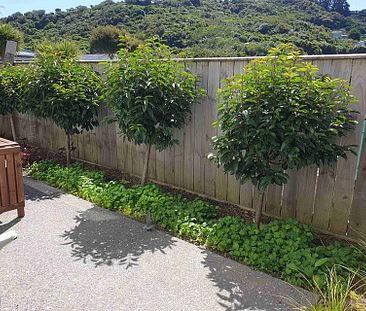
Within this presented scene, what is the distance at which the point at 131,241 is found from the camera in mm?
3234

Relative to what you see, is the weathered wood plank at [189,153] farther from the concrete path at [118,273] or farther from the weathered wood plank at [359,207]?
the weathered wood plank at [359,207]

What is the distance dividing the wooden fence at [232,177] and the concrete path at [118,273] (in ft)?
3.20

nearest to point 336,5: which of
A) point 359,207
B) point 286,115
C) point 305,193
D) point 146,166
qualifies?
point 146,166

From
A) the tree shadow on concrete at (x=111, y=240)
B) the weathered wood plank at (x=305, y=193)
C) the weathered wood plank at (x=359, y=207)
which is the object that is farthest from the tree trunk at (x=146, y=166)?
the weathered wood plank at (x=359, y=207)

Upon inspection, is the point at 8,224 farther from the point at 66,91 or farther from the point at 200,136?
the point at 200,136

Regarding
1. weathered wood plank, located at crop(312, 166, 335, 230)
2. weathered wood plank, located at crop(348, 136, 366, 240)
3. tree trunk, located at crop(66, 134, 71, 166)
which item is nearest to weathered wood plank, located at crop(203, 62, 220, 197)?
weathered wood plank, located at crop(312, 166, 335, 230)

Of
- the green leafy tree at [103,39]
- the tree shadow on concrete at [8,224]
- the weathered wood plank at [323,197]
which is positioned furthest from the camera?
the green leafy tree at [103,39]

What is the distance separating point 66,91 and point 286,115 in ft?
10.2

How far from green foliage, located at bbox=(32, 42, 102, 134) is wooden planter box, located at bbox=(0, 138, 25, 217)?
1.14m

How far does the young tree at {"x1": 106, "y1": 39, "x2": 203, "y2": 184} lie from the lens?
12.0 feet

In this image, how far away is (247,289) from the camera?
248 centimetres

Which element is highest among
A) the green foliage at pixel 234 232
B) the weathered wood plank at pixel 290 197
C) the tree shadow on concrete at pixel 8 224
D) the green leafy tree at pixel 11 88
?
the green leafy tree at pixel 11 88

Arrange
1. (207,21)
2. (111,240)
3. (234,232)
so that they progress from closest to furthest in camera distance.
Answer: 1. (234,232)
2. (111,240)
3. (207,21)

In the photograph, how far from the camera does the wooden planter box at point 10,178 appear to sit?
3559 mm
